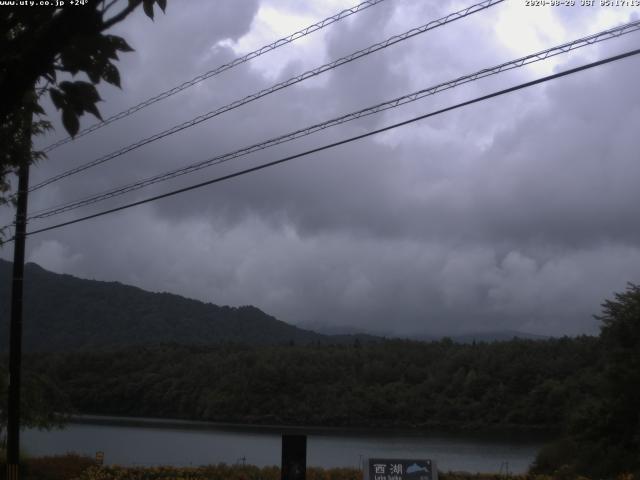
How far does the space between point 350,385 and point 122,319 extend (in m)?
55.8

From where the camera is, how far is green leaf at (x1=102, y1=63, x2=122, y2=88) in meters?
3.94

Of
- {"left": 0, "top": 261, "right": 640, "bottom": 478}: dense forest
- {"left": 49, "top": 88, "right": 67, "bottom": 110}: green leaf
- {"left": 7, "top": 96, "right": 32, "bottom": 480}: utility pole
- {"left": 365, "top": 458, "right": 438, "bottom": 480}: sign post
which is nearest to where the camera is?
{"left": 49, "top": 88, "right": 67, "bottom": 110}: green leaf

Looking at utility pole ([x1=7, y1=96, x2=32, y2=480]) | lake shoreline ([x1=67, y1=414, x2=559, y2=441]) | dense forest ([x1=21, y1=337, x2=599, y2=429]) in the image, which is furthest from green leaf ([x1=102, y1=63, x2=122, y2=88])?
dense forest ([x1=21, y1=337, x2=599, y2=429])

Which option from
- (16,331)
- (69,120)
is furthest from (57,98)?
(16,331)

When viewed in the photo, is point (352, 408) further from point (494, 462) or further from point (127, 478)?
→ point (127, 478)

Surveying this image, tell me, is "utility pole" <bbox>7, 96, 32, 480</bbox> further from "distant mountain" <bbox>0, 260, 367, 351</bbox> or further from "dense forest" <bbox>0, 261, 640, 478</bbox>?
"distant mountain" <bbox>0, 260, 367, 351</bbox>

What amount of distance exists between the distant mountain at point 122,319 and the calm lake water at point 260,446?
32.3 m

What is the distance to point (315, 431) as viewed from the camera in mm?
38906

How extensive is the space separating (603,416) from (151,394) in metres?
28.9

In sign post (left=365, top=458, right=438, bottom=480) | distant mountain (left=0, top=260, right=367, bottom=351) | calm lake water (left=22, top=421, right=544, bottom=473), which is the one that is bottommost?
calm lake water (left=22, top=421, right=544, bottom=473)

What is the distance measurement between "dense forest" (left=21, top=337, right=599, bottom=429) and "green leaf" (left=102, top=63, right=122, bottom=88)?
1431 inches

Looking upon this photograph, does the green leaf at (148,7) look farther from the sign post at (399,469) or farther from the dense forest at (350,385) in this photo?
the dense forest at (350,385)

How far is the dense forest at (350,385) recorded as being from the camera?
4159cm

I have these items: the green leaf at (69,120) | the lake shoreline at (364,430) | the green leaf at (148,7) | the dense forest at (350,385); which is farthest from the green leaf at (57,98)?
the dense forest at (350,385)
